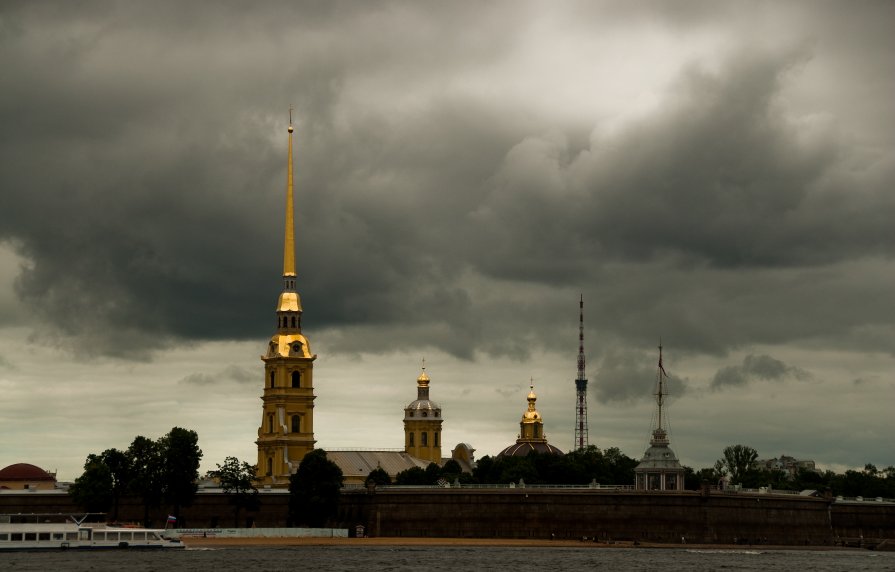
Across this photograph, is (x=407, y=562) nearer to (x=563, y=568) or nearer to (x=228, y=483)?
(x=563, y=568)

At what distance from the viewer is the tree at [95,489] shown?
154 metres

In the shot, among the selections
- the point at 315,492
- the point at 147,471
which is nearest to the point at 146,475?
the point at 147,471

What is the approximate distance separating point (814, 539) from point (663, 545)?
2162cm

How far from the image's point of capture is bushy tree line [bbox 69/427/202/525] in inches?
6004

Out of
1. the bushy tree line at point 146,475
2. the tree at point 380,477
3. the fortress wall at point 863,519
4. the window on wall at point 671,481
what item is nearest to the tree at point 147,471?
the bushy tree line at point 146,475

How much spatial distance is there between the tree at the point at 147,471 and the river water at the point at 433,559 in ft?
58.8

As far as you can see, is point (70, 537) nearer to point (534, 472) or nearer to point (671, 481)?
point (671, 481)

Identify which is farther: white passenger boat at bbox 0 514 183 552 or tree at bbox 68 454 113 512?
tree at bbox 68 454 113 512

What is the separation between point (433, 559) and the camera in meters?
124

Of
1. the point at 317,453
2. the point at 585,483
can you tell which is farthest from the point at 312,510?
the point at 585,483

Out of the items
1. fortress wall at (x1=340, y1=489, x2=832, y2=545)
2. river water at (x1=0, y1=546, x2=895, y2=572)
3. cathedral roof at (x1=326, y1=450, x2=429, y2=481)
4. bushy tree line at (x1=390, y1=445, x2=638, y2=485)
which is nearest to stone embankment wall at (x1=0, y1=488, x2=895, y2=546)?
fortress wall at (x1=340, y1=489, x2=832, y2=545)

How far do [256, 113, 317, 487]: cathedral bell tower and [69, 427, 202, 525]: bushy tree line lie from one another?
25973 millimetres

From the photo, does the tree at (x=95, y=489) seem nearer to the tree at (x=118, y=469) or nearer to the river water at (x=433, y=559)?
the tree at (x=118, y=469)

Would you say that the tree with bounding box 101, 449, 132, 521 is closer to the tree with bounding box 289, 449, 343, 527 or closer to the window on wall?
the tree with bounding box 289, 449, 343, 527
